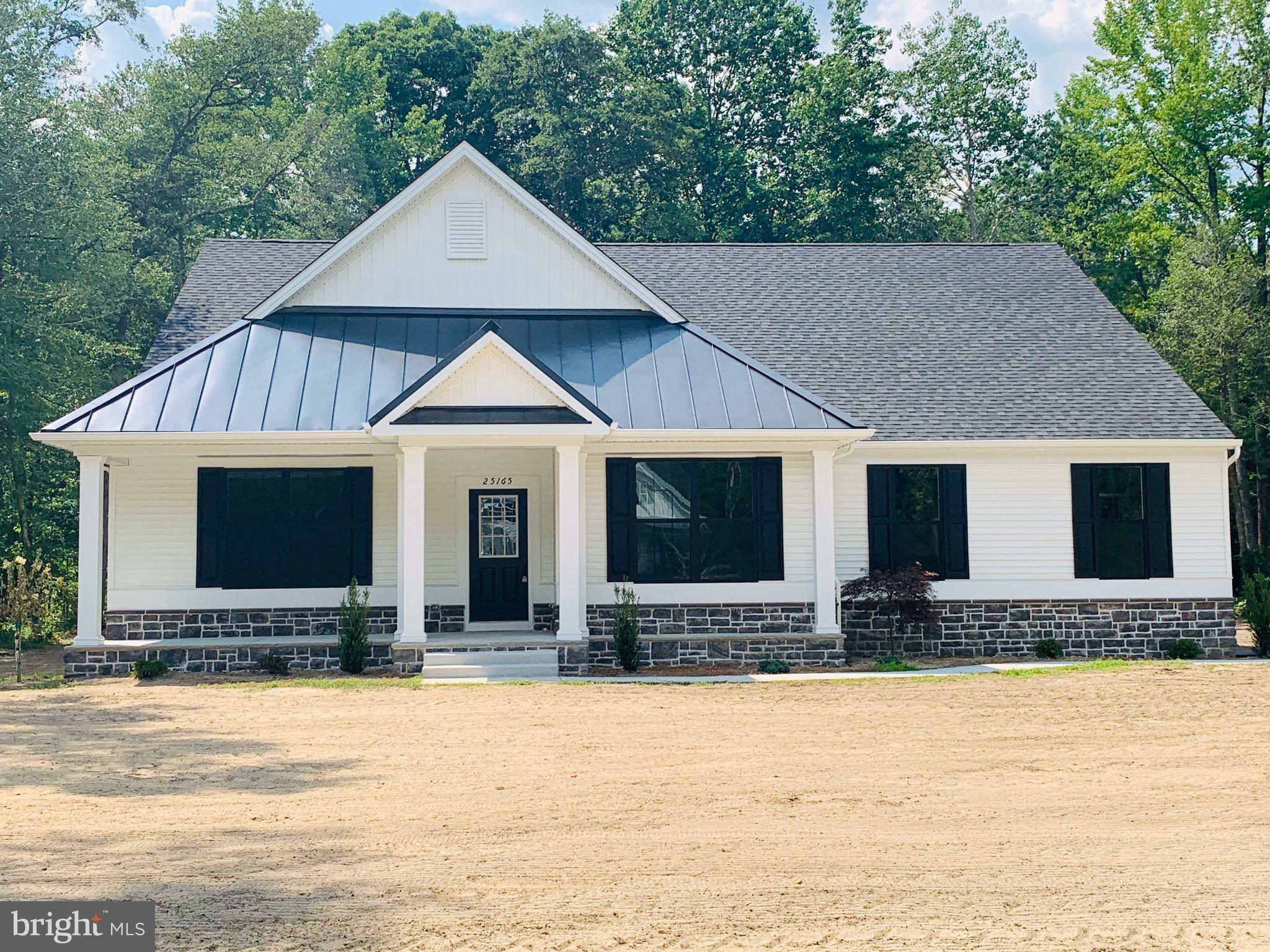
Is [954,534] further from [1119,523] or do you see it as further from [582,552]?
[582,552]

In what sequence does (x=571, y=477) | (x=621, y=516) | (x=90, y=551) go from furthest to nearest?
(x=621, y=516)
(x=571, y=477)
(x=90, y=551)

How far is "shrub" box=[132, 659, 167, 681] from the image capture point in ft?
56.0

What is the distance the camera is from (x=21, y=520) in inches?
1092

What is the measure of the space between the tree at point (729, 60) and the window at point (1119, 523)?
94.1ft

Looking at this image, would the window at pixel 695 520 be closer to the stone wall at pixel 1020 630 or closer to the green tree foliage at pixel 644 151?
the stone wall at pixel 1020 630

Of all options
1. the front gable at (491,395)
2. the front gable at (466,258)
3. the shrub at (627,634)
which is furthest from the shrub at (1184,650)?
the front gable at (491,395)

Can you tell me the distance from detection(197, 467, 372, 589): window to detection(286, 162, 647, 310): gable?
290 centimetres

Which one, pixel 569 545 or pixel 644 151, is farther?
pixel 644 151

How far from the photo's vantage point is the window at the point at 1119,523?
19875 mm

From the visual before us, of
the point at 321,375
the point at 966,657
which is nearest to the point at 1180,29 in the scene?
the point at 966,657

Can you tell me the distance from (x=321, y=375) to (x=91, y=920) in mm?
12752

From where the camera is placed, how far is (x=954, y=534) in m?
19.8

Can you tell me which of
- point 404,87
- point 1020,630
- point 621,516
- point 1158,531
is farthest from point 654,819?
point 404,87

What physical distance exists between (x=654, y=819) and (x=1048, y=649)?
39.5ft
